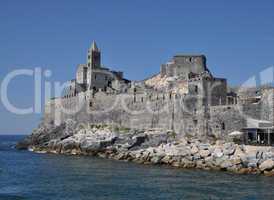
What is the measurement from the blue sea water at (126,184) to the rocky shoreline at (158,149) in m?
1.87

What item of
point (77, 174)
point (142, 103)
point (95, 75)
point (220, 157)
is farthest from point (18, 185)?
point (95, 75)

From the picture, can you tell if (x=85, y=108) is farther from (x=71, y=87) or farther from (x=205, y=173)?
(x=205, y=173)

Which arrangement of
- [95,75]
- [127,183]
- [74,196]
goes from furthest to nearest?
[95,75] → [127,183] → [74,196]

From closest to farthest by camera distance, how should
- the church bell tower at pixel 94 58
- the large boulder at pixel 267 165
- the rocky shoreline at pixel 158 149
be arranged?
the large boulder at pixel 267 165 → the rocky shoreline at pixel 158 149 → the church bell tower at pixel 94 58

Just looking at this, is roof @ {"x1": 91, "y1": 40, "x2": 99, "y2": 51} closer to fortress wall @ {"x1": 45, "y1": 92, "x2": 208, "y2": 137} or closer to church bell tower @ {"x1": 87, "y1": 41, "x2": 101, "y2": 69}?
church bell tower @ {"x1": 87, "y1": 41, "x2": 101, "y2": 69}

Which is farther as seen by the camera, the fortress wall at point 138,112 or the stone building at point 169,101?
the fortress wall at point 138,112

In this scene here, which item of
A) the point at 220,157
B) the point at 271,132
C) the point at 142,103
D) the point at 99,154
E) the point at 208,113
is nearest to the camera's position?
the point at 220,157

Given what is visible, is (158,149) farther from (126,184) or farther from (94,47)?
(94,47)

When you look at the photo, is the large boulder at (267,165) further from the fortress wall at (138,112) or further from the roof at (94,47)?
the roof at (94,47)

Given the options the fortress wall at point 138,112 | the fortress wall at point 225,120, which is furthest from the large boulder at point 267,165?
the fortress wall at point 138,112

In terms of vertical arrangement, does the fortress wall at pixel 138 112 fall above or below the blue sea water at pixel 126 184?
above

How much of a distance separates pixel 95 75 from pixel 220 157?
4089 cm

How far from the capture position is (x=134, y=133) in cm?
5003

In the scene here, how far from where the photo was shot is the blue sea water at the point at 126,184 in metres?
25.3
